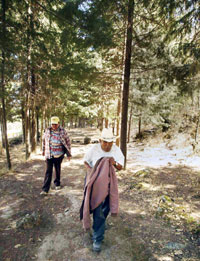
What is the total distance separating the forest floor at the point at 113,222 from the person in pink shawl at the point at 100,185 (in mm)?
547

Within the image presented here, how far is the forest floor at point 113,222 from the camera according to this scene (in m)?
2.97

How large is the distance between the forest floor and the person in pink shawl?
55 centimetres

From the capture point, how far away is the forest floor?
2.97 metres

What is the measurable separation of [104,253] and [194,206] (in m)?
3.01

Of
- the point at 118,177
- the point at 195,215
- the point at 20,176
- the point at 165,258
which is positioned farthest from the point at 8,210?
the point at 195,215

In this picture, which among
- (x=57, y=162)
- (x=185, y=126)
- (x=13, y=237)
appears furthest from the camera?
(x=185, y=126)

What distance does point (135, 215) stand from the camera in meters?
4.23

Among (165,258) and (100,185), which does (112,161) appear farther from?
(165,258)

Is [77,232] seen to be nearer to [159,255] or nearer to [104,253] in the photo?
[104,253]

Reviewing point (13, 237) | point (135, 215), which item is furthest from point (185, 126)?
point (13, 237)

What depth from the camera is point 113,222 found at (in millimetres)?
3902

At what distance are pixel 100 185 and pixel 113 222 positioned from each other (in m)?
1.63

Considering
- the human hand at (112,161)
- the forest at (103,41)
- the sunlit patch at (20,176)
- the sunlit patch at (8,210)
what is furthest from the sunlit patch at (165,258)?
the sunlit patch at (20,176)

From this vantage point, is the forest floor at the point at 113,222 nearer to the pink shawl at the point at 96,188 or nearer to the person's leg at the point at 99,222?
the person's leg at the point at 99,222
